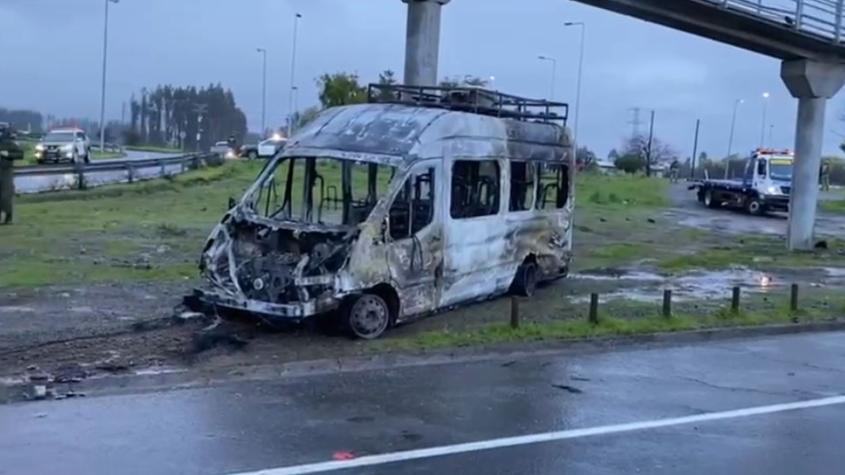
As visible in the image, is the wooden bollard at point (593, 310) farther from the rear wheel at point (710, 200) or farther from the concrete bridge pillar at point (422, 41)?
the rear wheel at point (710, 200)

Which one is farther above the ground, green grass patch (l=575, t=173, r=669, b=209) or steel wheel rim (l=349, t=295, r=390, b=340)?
green grass patch (l=575, t=173, r=669, b=209)

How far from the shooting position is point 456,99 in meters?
14.1

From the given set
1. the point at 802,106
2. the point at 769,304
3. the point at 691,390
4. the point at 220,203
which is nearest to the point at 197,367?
the point at 691,390

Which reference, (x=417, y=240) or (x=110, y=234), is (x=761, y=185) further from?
(x=417, y=240)

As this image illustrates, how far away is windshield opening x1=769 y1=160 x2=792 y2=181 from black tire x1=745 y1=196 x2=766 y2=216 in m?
1.31

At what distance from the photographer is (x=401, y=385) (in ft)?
30.9

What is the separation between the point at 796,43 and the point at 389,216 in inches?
798

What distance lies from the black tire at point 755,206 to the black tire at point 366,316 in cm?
3753

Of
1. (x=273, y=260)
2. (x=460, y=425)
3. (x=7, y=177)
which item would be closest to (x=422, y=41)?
(x=7, y=177)

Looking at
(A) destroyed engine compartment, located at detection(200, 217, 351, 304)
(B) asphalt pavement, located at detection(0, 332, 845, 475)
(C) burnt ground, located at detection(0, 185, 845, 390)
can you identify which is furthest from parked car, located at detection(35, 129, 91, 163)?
(B) asphalt pavement, located at detection(0, 332, 845, 475)

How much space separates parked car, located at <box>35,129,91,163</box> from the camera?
4556 cm

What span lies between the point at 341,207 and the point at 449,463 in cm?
563

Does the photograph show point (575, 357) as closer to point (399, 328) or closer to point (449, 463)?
point (399, 328)

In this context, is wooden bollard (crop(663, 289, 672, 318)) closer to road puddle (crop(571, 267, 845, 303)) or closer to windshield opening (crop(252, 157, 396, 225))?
road puddle (crop(571, 267, 845, 303))
